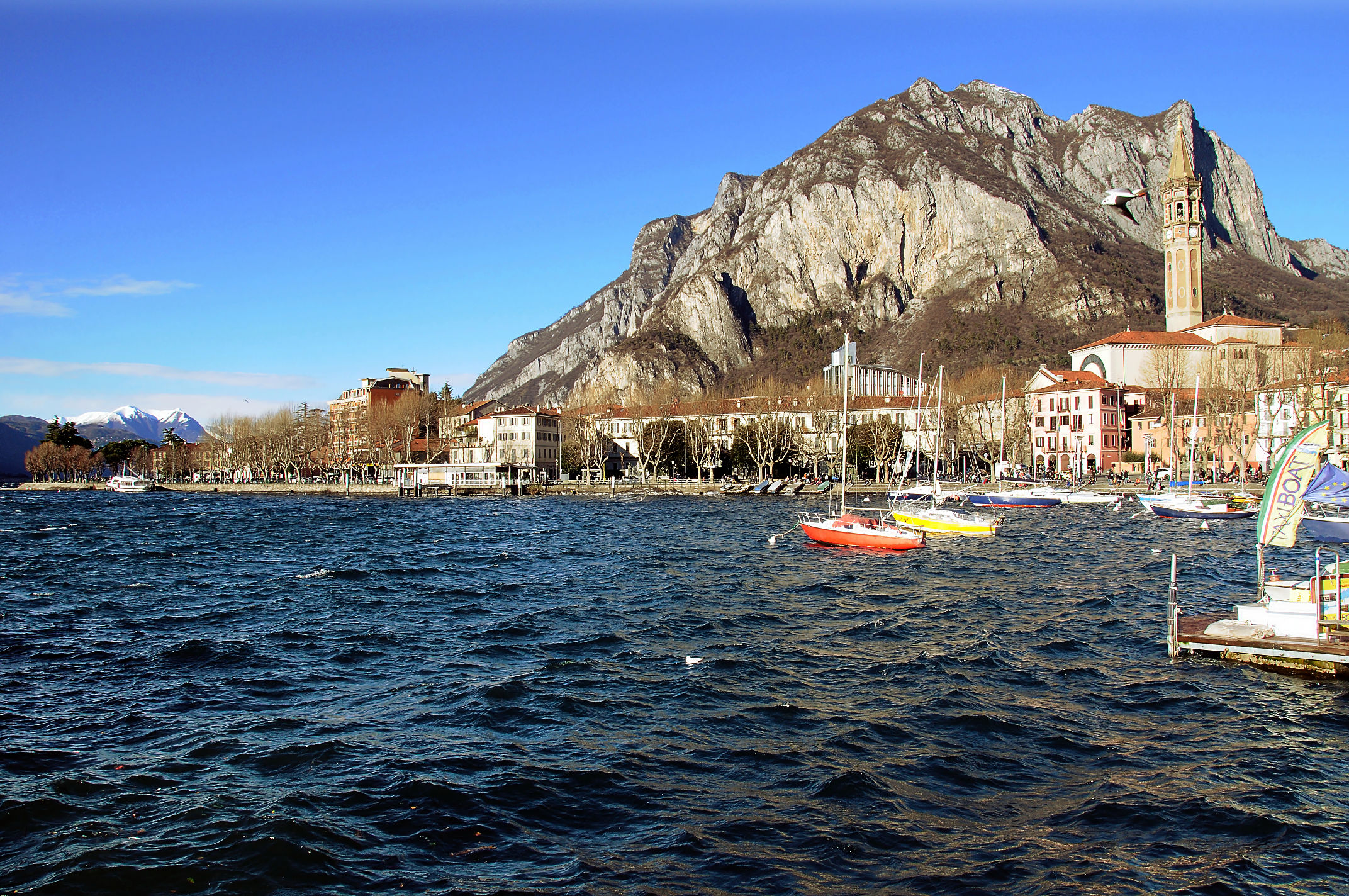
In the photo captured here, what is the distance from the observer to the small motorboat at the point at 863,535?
39.5m

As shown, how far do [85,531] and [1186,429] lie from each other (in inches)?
3677

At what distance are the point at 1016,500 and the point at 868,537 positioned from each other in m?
31.6

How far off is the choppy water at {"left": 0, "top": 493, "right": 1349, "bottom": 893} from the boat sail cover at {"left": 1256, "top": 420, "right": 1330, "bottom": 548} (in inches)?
113

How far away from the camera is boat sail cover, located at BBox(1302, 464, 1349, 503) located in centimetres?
1880

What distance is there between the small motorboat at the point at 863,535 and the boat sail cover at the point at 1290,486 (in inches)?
877

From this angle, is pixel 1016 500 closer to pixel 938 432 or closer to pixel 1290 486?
pixel 938 432

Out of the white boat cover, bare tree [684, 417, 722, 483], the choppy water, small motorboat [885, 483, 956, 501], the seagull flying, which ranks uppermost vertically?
the seagull flying

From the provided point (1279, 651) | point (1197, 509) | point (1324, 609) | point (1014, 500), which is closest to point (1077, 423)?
point (1014, 500)

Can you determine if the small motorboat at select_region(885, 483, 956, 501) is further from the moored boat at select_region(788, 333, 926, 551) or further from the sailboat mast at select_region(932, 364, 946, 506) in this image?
the moored boat at select_region(788, 333, 926, 551)

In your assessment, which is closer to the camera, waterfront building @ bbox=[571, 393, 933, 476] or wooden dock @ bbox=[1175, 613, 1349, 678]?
wooden dock @ bbox=[1175, 613, 1349, 678]

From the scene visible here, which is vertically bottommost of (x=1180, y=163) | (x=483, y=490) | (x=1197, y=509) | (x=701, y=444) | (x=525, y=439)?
(x=483, y=490)

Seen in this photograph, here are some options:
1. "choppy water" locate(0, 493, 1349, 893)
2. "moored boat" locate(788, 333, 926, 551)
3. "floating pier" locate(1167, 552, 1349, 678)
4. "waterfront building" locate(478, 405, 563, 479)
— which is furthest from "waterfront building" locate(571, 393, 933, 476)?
"floating pier" locate(1167, 552, 1349, 678)

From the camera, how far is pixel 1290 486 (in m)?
17.1

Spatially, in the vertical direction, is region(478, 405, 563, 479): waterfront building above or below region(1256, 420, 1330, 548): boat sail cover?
above
